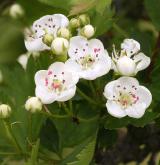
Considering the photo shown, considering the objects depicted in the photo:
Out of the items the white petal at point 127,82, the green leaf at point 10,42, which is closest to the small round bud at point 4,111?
the white petal at point 127,82

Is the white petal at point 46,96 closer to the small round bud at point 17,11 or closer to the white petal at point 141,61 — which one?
the white petal at point 141,61

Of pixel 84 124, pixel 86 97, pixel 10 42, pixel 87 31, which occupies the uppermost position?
pixel 87 31

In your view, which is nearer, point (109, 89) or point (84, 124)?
point (109, 89)

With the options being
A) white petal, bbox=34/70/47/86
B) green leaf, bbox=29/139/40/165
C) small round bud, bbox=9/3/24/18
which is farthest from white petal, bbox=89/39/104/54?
small round bud, bbox=9/3/24/18

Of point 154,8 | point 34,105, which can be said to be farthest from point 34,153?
point 154,8

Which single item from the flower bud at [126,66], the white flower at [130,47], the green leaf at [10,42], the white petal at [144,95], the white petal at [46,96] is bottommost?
the green leaf at [10,42]

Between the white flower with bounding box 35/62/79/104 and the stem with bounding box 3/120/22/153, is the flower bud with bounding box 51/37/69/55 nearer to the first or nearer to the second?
the white flower with bounding box 35/62/79/104

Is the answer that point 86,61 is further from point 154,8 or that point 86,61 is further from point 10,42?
point 10,42
